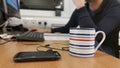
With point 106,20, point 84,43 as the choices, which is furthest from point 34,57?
point 106,20

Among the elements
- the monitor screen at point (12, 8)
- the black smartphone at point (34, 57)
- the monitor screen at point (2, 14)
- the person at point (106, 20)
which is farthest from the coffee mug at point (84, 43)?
the monitor screen at point (12, 8)

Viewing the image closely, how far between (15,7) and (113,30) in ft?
3.81

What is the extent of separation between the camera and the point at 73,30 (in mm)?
735

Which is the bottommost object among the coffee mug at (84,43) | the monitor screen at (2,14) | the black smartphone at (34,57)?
the black smartphone at (34,57)

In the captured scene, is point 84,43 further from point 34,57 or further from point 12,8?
point 12,8

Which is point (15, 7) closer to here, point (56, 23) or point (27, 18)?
point (27, 18)

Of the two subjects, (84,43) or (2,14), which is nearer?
(84,43)

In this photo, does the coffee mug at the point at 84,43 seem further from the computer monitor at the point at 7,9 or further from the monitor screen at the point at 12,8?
the monitor screen at the point at 12,8

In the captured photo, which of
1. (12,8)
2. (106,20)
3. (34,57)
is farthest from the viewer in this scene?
(12,8)

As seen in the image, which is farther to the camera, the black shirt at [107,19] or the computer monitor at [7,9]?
the computer monitor at [7,9]

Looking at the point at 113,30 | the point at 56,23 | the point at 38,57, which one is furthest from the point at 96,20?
the point at 56,23

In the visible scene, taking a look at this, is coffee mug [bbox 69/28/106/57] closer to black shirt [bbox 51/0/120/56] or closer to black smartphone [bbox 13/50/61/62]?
black smartphone [bbox 13/50/61/62]

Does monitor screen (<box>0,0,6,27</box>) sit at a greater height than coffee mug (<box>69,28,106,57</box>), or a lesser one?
greater

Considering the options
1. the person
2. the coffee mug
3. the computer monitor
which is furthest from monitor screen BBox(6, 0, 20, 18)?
the coffee mug
